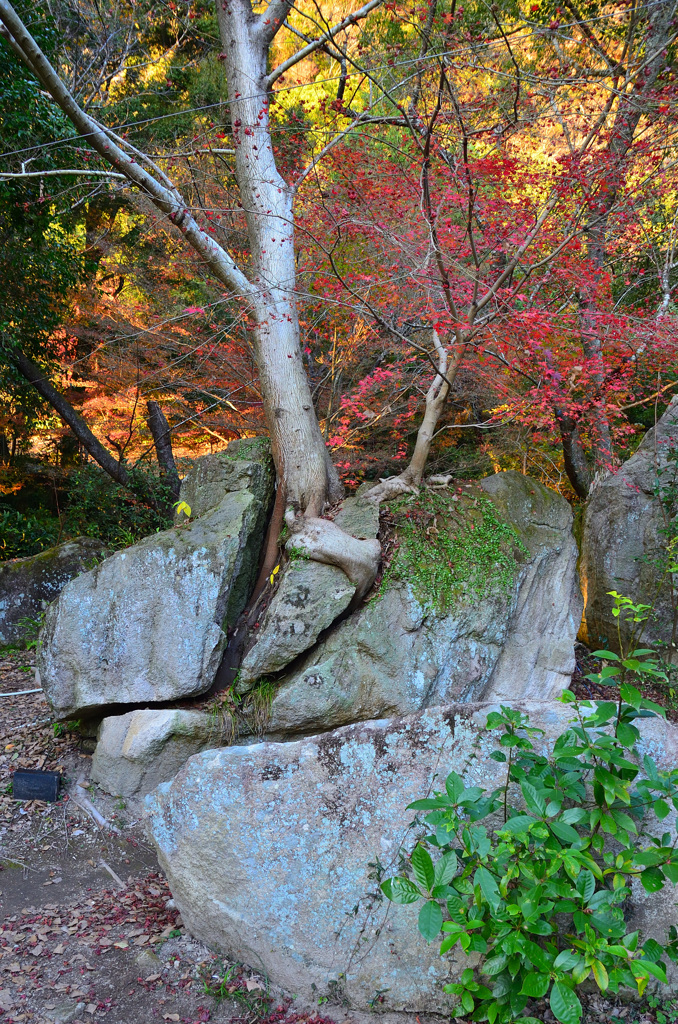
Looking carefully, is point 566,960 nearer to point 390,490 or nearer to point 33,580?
point 390,490

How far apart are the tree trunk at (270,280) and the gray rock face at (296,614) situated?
748mm

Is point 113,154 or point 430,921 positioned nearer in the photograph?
point 430,921

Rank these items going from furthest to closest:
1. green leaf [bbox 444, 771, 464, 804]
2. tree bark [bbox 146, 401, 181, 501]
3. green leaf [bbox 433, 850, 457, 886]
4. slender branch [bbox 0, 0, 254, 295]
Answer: tree bark [bbox 146, 401, 181, 501] < slender branch [bbox 0, 0, 254, 295] < green leaf [bbox 444, 771, 464, 804] < green leaf [bbox 433, 850, 457, 886]

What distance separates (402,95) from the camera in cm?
597

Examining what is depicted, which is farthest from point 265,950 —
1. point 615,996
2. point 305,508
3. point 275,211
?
point 275,211

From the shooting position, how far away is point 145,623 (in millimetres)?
4703

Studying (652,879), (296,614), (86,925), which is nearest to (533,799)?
(652,879)

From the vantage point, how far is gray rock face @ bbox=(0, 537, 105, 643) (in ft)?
22.1

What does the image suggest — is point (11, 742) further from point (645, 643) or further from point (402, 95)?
point (402, 95)

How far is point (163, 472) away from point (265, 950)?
6.94 meters

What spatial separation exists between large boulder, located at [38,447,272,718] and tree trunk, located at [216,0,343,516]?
0.76 meters

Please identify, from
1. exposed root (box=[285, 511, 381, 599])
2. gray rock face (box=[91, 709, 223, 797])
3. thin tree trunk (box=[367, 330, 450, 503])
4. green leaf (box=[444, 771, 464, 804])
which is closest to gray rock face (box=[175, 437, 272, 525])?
exposed root (box=[285, 511, 381, 599])

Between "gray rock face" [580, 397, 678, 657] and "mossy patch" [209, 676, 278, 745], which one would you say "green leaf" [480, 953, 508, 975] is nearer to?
"mossy patch" [209, 676, 278, 745]

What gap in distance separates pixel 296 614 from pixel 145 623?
1.17 metres
